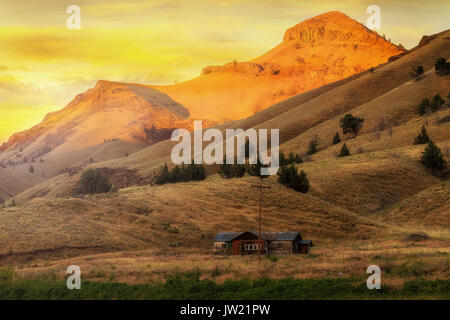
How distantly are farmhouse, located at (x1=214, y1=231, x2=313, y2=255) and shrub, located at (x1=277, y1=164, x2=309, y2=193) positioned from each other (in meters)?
31.0

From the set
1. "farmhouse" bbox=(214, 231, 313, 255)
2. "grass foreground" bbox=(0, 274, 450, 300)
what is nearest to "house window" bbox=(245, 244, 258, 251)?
"farmhouse" bbox=(214, 231, 313, 255)

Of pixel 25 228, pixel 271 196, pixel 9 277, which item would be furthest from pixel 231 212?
pixel 9 277

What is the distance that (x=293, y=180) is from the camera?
86688 mm

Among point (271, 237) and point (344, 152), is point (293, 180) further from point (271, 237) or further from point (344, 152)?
point (271, 237)

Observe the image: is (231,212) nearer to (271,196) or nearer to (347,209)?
(271,196)

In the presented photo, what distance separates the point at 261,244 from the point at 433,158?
50.4 m

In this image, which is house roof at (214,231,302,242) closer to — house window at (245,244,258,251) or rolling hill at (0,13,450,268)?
house window at (245,244,258,251)

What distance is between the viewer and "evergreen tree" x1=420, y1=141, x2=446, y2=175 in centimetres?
9394

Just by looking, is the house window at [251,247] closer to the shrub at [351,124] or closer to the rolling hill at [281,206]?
the rolling hill at [281,206]

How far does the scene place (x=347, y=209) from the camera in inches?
3312

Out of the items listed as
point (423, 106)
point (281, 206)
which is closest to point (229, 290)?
point (281, 206)

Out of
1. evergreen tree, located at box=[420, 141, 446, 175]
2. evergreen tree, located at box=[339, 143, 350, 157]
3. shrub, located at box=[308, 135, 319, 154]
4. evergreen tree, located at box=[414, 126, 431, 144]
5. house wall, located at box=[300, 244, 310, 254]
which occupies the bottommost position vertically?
house wall, located at box=[300, 244, 310, 254]
